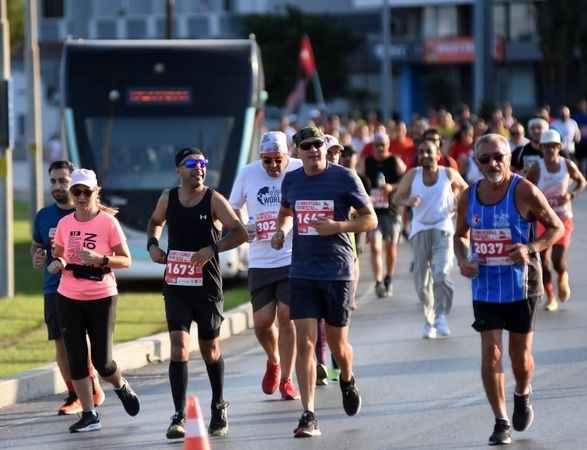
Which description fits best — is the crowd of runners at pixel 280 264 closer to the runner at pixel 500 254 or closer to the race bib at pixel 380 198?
the runner at pixel 500 254

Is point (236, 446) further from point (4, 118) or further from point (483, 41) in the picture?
point (483, 41)

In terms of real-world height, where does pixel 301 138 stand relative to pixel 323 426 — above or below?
above

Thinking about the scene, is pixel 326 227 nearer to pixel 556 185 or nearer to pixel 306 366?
pixel 306 366

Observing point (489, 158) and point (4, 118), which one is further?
point (4, 118)

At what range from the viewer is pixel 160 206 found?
10.1 m

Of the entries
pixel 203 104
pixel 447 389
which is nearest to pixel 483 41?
pixel 203 104

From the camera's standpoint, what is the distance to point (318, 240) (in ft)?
32.6

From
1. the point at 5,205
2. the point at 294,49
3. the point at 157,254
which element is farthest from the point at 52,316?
the point at 294,49

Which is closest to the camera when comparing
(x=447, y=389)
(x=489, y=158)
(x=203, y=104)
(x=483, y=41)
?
(x=489, y=158)

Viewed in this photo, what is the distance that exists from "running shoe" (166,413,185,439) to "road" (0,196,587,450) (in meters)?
0.11

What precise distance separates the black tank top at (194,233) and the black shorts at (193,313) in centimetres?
3

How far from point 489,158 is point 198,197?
1.84 metres

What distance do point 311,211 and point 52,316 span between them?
81.3 inches

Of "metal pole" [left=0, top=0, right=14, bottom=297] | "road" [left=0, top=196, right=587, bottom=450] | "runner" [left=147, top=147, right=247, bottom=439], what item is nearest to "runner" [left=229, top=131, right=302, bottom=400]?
"road" [left=0, top=196, right=587, bottom=450]
